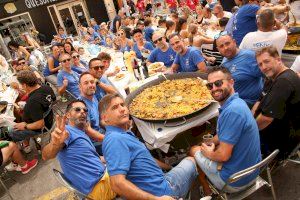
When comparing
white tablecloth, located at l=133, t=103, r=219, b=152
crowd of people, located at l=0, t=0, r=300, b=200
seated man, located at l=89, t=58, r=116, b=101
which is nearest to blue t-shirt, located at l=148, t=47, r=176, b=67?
crowd of people, located at l=0, t=0, r=300, b=200

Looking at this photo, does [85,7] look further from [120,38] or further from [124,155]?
[124,155]

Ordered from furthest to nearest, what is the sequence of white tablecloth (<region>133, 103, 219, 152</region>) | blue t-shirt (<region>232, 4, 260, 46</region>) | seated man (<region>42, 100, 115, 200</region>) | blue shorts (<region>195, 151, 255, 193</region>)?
blue t-shirt (<region>232, 4, 260, 46</region>) < white tablecloth (<region>133, 103, 219, 152</region>) < seated man (<region>42, 100, 115, 200</region>) < blue shorts (<region>195, 151, 255, 193</region>)

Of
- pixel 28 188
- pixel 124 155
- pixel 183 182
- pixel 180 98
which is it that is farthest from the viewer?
pixel 28 188

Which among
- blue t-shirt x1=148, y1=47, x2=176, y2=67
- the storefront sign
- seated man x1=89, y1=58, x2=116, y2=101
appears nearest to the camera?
seated man x1=89, y1=58, x2=116, y2=101

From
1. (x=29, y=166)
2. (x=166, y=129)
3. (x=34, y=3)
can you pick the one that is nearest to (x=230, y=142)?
(x=166, y=129)

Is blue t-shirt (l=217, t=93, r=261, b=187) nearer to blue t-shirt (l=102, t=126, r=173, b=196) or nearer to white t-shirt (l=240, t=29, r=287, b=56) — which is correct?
blue t-shirt (l=102, t=126, r=173, b=196)

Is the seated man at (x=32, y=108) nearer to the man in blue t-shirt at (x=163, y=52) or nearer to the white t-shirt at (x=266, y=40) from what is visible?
the man in blue t-shirt at (x=163, y=52)

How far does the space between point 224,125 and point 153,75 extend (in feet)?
8.19

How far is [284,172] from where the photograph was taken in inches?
123

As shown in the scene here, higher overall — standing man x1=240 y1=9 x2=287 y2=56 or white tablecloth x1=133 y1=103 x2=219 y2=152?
standing man x1=240 y1=9 x2=287 y2=56

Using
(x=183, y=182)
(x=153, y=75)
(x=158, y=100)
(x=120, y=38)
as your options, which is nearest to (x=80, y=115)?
(x=158, y=100)

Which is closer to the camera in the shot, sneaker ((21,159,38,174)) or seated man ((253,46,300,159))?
seated man ((253,46,300,159))

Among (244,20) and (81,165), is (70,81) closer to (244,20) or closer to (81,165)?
(81,165)

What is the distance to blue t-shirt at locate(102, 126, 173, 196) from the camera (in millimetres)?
2064
